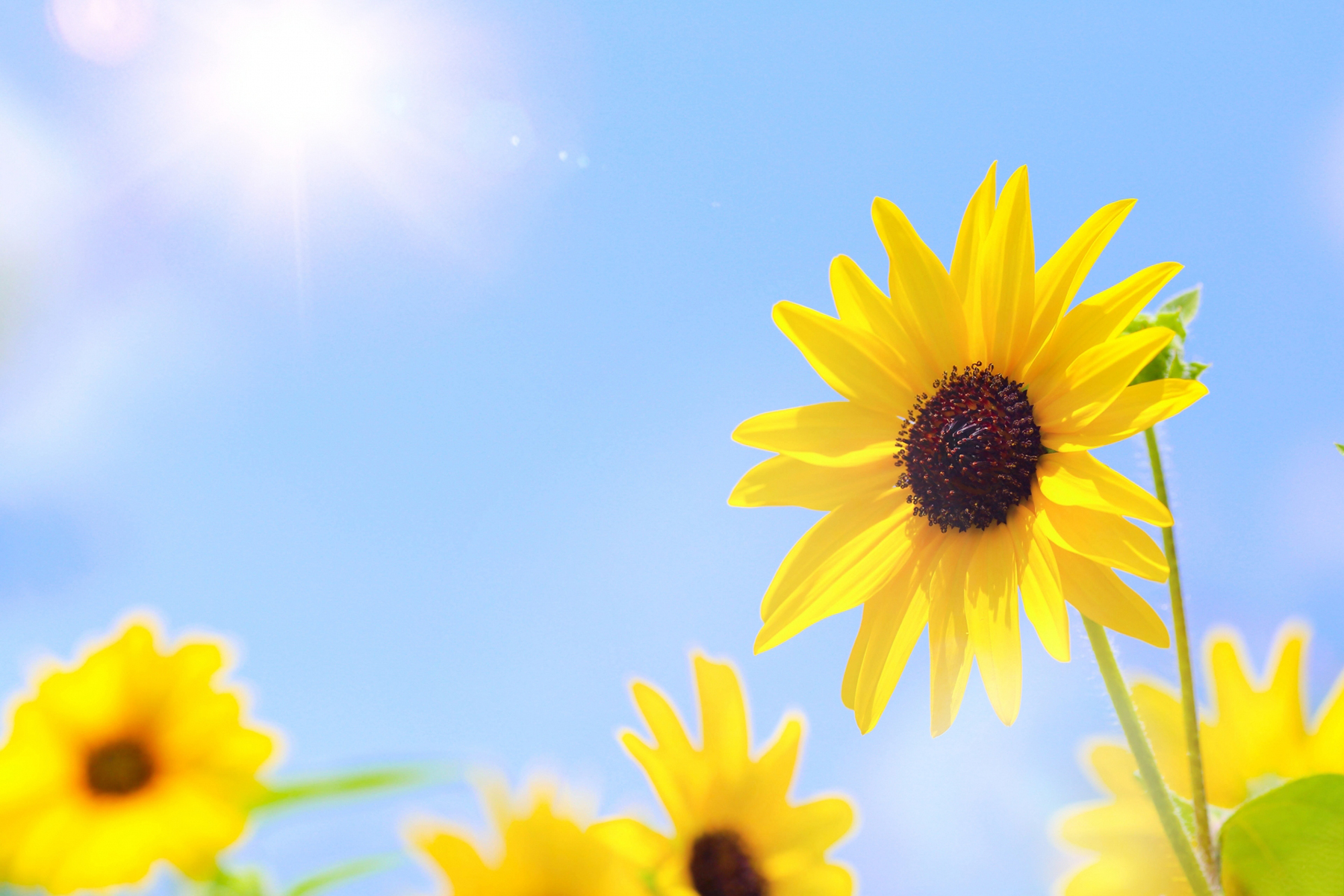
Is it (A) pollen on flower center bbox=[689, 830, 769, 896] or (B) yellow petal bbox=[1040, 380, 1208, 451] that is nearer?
(B) yellow petal bbox=[1040, 380, 1208, 451]

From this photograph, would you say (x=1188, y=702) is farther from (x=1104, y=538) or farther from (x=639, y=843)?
(x=639, y=843)

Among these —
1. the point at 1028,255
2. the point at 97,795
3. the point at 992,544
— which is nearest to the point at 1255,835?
the point at 992,544

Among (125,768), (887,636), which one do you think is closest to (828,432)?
(887,636)

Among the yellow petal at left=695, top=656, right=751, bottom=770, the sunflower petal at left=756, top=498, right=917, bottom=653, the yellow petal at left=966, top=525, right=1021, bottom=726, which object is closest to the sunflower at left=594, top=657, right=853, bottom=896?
the yellow petal at left=695, top=656, right=751, bottom=770

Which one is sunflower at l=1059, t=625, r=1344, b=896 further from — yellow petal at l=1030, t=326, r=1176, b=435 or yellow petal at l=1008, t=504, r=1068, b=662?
yellow petal at l=1030, t=326, r=1176, b=435

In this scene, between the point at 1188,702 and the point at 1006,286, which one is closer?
the point at 1188,702
